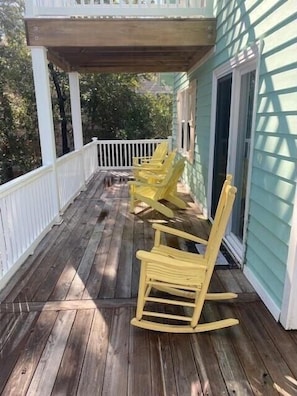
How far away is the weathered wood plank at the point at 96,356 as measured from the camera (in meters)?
1.66

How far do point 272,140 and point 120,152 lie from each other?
23.1ft

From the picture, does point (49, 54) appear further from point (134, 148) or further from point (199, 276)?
point (134, 148)

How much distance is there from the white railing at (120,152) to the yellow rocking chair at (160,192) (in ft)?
13.5

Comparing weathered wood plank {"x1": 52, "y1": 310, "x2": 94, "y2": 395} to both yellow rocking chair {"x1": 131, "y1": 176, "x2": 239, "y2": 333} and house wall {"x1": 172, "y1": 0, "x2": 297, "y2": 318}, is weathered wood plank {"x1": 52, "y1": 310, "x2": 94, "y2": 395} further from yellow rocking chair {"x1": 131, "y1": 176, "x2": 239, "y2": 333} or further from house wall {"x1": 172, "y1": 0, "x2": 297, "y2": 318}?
house wall {"x1": 172, "y1": 0, "x2": 297, "y2": 318}

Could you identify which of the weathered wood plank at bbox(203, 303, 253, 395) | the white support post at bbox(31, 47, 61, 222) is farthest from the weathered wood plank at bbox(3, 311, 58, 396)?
the white support post at bbox(31, 47, 61, 222)

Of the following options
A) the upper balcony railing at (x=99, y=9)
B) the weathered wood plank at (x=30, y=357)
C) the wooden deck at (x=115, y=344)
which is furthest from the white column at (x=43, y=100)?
the weathered wood plank at (x=30, y=357)

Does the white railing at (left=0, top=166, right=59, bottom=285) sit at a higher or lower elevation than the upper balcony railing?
lower

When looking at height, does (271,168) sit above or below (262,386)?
above

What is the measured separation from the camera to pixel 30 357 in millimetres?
1881

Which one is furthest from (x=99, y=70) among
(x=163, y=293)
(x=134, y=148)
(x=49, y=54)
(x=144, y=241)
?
(x=163, y=293)

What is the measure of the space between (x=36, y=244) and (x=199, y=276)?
7.30ft

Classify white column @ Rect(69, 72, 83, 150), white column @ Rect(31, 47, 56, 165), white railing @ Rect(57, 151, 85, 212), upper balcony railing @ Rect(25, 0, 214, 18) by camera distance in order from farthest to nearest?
white column @ Rect(69, 72, 83, 150) → white railing @ Rect(57, 151, 85, 212) → white column @ Rect(31, 47, 56, 165) → upper balcony railing @ Rect(25, 0, 214, 18)

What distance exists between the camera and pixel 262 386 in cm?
166

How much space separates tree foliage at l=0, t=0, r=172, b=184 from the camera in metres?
10.3
